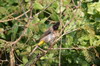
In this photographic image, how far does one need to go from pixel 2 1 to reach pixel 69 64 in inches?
60.2

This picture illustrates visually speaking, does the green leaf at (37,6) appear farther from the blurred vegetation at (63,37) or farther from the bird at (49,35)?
the bird at (49,35)

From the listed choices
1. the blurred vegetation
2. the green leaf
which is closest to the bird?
the blurred vegetation

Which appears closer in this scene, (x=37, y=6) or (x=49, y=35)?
(x=49, y=35)

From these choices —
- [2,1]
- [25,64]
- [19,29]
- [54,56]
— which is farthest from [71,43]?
[2,1]

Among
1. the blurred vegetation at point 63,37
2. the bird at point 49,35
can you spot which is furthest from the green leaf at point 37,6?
the bird at point 49,35

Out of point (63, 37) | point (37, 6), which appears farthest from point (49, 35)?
point (37, 6)

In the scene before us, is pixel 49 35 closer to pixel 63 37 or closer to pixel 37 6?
pixel 63 37

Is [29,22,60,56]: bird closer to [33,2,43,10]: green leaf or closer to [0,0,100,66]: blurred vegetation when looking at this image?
[0,0,100,66]: blurred vegetation

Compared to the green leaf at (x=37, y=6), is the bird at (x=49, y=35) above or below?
below

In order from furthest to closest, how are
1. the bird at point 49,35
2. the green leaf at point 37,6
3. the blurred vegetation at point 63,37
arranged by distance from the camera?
1. the green leaf at point 37,6
2. the bird at point 49,35
3. the blurred vegetation at point 63,37

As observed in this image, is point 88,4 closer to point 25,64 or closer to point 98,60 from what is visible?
point 98,60

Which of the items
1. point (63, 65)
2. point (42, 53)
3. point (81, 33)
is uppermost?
point (81, 33)

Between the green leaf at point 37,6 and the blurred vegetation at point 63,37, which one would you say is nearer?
the blurred vegetation at point 63,37

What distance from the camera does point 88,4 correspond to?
16.2ft
